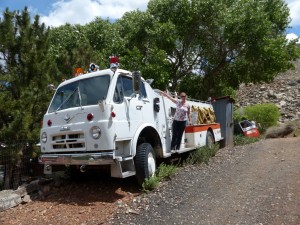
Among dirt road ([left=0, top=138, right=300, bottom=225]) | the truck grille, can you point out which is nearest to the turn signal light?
the truck grille

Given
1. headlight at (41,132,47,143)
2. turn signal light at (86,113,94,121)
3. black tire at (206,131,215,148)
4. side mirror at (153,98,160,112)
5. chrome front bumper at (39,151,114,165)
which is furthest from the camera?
black tire at (206,131,215,148)

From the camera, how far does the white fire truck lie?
6.63 metres

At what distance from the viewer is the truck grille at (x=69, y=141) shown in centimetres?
684

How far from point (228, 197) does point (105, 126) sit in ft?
8.43

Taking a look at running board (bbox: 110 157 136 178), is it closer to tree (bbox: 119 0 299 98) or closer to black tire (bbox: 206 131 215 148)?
black tire (bbox: 206 131 215 148)

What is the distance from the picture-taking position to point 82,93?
7465mm

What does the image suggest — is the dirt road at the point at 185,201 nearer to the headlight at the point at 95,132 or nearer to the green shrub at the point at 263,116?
the headlight at the point at 95,132

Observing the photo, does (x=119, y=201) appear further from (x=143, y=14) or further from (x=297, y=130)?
(x=297, y=130)

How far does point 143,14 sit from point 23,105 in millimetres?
11200

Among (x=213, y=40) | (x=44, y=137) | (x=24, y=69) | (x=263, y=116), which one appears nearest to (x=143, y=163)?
(x=44, y=137)

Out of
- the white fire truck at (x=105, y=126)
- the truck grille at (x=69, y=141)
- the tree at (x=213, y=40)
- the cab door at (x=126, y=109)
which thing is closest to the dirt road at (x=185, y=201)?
the white fire truck at (x=105, y=126)

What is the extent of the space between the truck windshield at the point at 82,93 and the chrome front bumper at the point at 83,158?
1042 millimetres

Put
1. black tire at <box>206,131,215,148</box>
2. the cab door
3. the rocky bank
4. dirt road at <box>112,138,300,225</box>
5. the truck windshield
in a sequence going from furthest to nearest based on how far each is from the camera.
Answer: the rocky bank → black tire at <box>206,131,215,148</box> → the truck windshield → the cab door → dirt road at <box>112,138,300,225</box>

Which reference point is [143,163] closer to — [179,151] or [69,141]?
[69,141]
